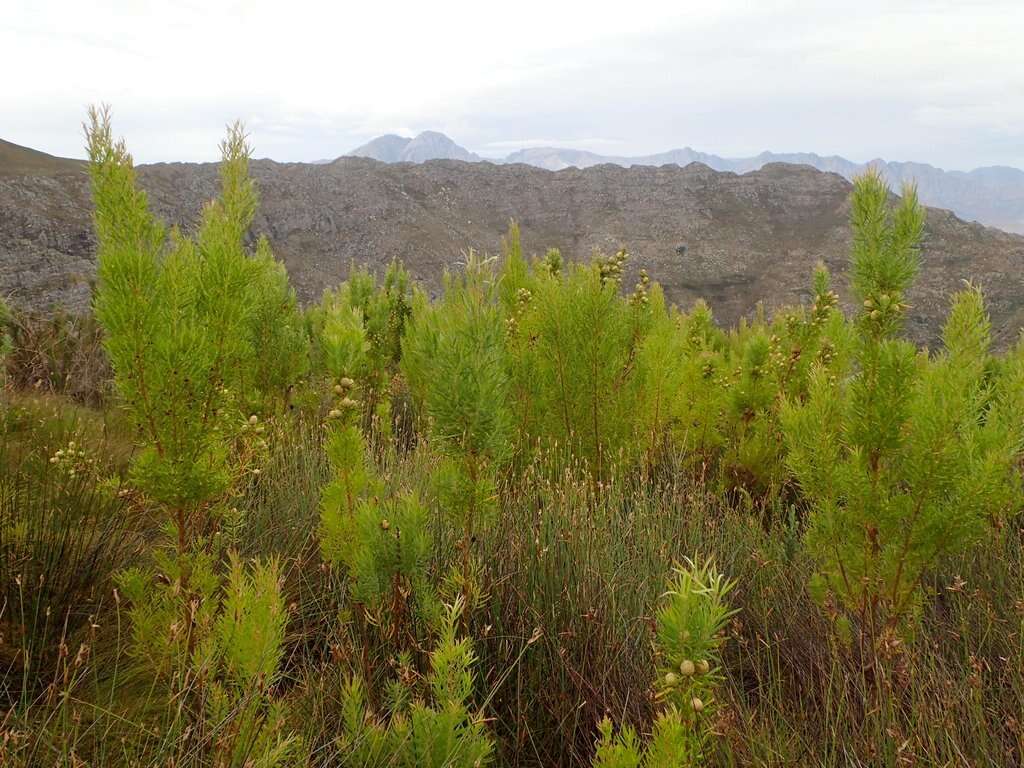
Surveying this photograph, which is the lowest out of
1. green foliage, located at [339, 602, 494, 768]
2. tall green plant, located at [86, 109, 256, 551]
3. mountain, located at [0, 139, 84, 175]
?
green foliage, located at [339, 602, 494, 768]

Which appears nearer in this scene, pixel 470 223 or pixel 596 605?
pixel 596 605

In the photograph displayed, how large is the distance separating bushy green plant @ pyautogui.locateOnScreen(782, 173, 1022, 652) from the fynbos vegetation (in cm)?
1

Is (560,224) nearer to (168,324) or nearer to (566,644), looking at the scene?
(566,644)

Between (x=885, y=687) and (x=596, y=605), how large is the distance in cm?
94

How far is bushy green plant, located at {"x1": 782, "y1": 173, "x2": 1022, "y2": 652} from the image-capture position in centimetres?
203

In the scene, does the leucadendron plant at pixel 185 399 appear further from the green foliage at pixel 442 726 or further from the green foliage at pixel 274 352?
the green foliage at pixel 274 352

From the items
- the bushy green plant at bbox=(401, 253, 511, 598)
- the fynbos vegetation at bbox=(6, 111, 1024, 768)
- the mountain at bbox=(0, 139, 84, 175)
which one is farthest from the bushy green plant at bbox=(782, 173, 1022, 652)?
the mountain at bbox=(0, 139, 84, 175)

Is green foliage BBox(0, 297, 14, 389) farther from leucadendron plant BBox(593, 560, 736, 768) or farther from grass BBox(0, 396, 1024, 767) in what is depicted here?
Answer: leucadendron plant BBox(593, 560, 736, 768)

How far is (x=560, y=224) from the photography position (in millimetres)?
58375

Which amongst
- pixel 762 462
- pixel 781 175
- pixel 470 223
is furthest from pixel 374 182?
pixel 762 462

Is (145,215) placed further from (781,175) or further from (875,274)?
(781,175)

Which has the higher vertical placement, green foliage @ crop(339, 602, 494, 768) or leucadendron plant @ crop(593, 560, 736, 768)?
leucadendron plant @ crop(593, 560, 736, 768)

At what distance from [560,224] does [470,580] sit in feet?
192

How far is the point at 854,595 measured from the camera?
7.08ft
